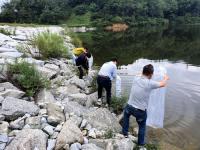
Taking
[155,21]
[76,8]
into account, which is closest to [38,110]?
[76,8]

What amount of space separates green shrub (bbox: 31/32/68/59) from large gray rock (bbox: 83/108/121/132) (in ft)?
19.0

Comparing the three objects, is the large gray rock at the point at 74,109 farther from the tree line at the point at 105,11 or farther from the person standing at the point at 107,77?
the tree line at the point at 105,11

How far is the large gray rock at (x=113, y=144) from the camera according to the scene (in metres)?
7.77

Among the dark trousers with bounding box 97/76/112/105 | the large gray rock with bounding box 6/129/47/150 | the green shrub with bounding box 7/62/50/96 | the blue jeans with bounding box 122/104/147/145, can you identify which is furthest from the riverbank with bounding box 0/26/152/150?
the dark trousers with bounding box 97/76/112/105

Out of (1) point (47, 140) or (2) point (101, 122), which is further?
(2) point (101, 122)

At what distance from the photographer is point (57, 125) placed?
830cm

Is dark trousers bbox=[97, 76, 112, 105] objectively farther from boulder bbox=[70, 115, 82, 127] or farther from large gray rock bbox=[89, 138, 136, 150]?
large gray rock bbox=[89, 138, 136, 150]

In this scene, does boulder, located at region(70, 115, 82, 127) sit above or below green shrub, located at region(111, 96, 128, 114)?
above

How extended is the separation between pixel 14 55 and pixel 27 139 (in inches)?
270

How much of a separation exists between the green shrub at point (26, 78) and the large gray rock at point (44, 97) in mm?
226

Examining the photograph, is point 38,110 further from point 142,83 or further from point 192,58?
point 192,58

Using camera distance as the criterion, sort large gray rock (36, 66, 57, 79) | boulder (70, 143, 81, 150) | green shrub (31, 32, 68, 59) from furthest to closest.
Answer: green shrub (31, 32, 68, 59), large gray rock (36, 66, 57, 79), boulder (70, 143, 81, 150)

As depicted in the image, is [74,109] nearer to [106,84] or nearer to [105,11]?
[106,84]

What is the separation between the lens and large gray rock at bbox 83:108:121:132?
909cm
